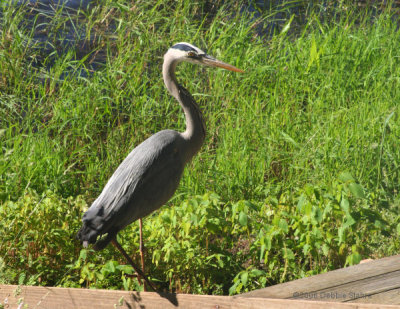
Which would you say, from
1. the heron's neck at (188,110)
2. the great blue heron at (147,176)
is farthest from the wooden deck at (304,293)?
the heron's neck at (188,110)

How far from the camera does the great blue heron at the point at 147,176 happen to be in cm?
285

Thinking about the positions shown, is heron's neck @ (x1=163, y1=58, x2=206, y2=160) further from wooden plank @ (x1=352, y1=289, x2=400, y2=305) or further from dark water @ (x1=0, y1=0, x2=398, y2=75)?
dark water @ (x1=0, y1=0, x2=398, y2=75)

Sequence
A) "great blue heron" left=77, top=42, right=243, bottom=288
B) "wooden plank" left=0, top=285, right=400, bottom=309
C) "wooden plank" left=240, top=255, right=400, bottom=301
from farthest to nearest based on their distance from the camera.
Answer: "great blue heron" left=77, top=42, right=243, bottom=288
"wooden plank" left=240, top=255, right=400, bottom=301
"wooden plank" left=0, top=285, right=400, bottom=309

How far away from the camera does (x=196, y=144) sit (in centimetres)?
342

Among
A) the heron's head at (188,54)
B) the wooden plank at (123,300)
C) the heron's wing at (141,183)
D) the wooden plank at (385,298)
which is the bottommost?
the wooden plank at (123,300)

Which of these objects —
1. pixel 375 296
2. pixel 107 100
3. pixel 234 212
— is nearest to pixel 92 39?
pixel 107 100

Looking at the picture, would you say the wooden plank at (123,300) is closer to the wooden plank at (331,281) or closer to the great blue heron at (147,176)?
the wooden plank at (331,281)

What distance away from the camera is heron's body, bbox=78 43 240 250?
9.35ft

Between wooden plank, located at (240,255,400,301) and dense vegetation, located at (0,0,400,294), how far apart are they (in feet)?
0.91

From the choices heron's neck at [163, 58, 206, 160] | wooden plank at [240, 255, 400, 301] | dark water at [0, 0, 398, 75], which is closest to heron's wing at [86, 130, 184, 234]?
heron's neck at [163, 58, 206, 160]

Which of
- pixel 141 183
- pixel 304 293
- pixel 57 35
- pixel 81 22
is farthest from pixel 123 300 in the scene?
pixel 81 22

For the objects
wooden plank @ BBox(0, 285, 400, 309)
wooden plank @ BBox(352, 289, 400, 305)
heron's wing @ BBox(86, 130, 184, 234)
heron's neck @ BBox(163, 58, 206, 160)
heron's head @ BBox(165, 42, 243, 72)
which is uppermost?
heron's head @ BBox(165, 42, 243, 72)

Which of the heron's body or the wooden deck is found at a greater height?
the heron's body

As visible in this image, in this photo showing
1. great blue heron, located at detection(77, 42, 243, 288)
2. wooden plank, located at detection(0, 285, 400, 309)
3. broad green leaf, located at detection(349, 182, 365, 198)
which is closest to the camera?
wooden plank, located at detection(0, 285, 400, 309)
